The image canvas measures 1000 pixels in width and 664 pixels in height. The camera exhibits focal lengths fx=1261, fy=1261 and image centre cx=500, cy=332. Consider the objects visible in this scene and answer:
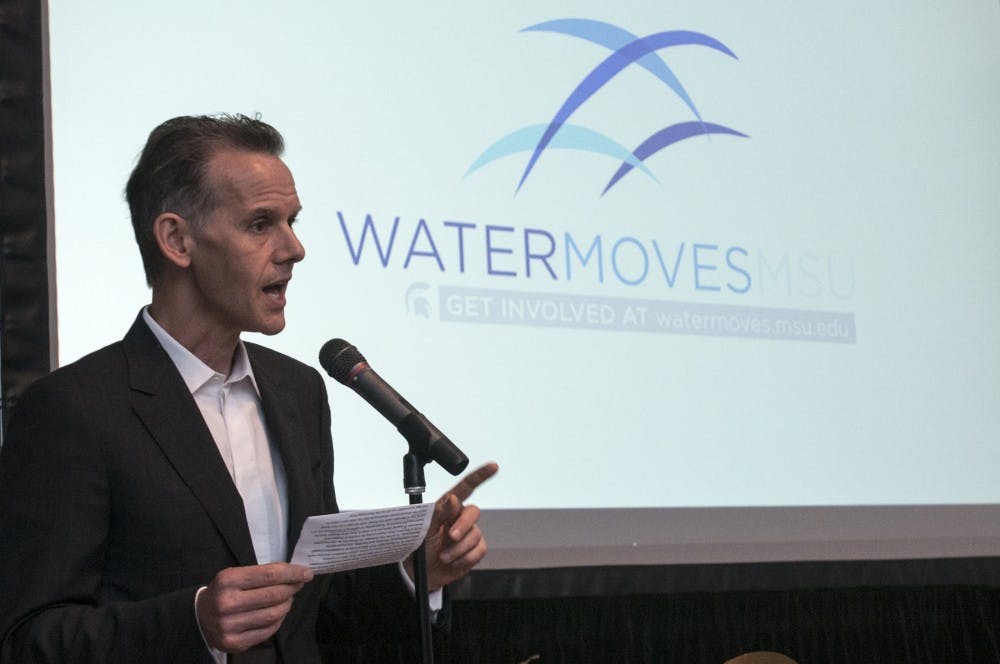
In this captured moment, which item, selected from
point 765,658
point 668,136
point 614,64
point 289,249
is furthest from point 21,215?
point 765,658

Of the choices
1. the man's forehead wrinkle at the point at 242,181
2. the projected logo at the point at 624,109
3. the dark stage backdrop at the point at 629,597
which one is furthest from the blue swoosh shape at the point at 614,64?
the man's forehead wrinkle at the point at 242,181

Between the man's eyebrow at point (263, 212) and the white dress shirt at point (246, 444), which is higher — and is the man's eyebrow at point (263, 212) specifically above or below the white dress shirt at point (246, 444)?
above

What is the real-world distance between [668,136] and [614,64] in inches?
9.4

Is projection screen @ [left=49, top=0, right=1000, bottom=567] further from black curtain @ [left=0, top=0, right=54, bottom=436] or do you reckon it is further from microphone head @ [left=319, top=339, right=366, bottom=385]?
microphone head @ [left=319, top=339, right=366, bottom=385]

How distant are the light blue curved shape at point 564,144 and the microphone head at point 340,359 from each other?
1386 mm

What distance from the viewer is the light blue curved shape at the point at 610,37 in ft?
10.7

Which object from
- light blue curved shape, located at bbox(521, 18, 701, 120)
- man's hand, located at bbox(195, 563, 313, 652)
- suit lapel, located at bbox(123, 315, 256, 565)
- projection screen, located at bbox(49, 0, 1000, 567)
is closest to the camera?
man's hand, located at bbox(195, 563, 313, 652)

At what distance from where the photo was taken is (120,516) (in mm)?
1723

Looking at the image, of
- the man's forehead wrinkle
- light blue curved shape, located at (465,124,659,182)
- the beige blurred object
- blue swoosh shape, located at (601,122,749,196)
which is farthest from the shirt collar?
the beige blurred object

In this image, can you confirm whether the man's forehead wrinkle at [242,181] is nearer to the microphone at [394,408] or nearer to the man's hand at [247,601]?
the microphone at [394,408]

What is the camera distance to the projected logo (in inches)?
123

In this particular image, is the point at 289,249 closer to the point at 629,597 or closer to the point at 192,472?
the point at 192,472

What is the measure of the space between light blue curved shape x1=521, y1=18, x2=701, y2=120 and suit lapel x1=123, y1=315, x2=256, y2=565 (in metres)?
1.68

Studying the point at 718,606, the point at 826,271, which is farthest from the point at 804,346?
the point at 718,606
